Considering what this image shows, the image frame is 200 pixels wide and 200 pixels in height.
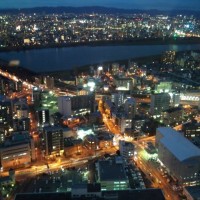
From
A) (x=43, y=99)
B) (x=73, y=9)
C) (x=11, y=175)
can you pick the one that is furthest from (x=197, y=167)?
(x=73, y=9)

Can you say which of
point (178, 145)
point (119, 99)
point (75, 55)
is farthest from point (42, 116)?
point (75, 55)

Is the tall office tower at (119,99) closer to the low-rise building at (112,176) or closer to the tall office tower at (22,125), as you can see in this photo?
the tall office tower at (22,125)

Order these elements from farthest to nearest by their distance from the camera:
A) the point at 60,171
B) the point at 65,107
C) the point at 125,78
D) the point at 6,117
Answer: the point at 125,78 → the point at 65,107 → the point at 6,117 → the point at 60,171

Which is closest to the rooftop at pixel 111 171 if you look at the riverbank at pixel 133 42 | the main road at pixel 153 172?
the main road at pixel 153 172

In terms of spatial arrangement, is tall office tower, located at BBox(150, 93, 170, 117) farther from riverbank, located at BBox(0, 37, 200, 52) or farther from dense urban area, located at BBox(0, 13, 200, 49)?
dense urban area, located at BBox(0, 13, 200, 49)

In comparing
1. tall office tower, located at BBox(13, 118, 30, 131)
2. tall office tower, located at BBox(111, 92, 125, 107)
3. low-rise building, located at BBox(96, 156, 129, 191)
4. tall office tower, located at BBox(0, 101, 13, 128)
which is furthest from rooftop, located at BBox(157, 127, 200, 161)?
tall office tower, located at BBox(0, 101, 13, 128)

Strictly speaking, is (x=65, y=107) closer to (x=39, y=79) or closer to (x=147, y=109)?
(x=147, y=109)
